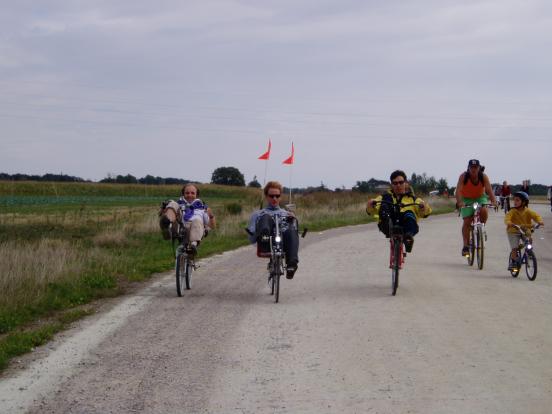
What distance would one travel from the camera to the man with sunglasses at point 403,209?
35.9ft

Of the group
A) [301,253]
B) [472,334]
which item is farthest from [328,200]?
[472,334]

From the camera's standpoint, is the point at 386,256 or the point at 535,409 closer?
the point at 535,409

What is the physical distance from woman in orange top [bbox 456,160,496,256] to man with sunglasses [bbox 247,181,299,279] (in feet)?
16.1

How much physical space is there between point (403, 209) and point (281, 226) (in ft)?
6.29

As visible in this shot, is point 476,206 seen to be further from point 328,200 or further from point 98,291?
point 328,200

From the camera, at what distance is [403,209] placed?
11.0 metres

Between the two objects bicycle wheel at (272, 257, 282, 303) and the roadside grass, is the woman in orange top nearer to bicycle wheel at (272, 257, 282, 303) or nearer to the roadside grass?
bicycle wheel at (272, 257, 282, 303)

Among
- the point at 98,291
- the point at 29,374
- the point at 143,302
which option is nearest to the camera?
the point at 29,374

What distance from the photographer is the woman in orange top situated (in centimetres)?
1394

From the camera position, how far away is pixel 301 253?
16766mm

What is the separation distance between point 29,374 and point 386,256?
35.0 ft

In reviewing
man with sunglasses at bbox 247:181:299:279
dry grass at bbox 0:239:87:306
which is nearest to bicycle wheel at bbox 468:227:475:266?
man with sunglasses at bbox 247:181:299:279

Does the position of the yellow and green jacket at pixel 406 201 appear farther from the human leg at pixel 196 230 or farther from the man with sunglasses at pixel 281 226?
the human leg at pixel 196 230

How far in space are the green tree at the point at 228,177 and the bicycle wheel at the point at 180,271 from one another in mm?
64965
